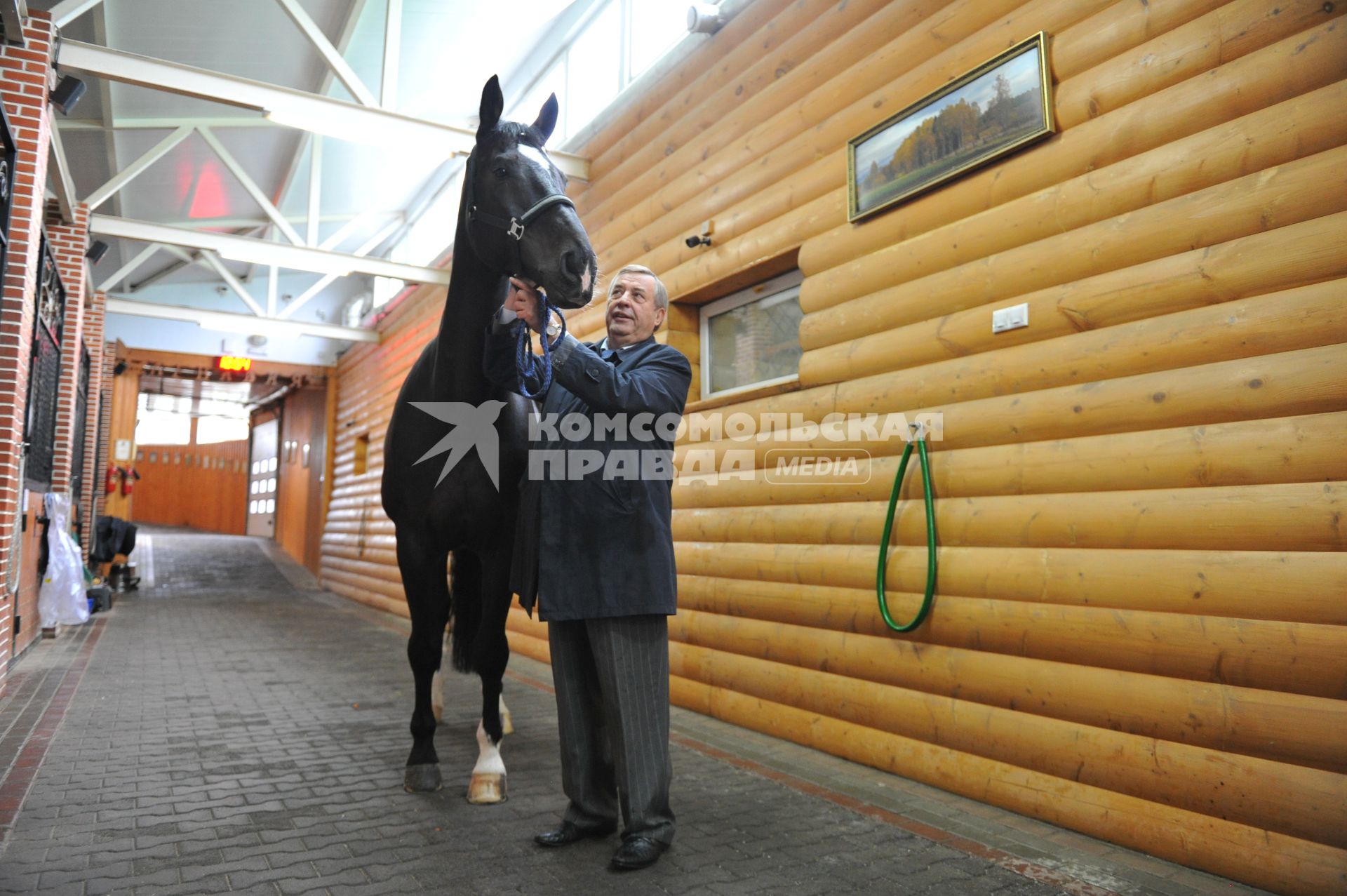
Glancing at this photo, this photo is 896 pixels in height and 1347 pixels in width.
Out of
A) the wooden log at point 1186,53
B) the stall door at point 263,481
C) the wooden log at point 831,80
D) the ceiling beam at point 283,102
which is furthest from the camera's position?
the stall door at point 263,481

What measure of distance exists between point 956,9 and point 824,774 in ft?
10.8

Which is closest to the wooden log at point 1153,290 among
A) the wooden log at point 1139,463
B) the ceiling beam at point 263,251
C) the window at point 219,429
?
the wooden log at point 1139,463

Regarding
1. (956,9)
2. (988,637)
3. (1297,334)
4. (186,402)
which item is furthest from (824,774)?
(186,402)

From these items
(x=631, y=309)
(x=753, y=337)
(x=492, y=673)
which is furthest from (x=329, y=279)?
(x=631, y=309)

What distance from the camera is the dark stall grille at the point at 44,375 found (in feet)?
17.5

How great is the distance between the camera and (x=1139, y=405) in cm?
258

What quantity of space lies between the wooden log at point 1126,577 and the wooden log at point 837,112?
195 centimetres

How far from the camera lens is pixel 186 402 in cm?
2598

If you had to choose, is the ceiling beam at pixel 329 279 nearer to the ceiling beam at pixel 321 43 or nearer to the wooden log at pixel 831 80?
the ceiling beam at pixel 321 43

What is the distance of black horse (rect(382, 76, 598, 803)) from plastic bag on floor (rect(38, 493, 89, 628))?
4734 millimetres

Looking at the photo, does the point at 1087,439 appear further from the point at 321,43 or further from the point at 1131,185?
the point at 321,43

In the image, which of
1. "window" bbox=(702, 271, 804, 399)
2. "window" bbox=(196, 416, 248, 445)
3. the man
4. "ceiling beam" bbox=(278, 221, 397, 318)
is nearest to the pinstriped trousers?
the man

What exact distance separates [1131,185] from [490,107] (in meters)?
2.11

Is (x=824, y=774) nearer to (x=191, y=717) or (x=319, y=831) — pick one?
(x=319, y=831)
